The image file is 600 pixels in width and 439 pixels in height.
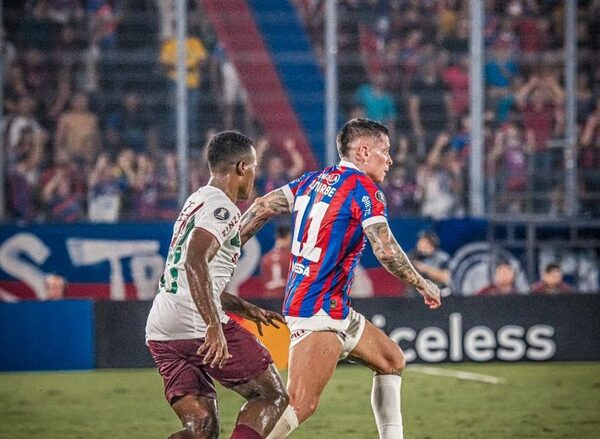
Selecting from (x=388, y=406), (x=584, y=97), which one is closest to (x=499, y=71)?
(x=584, y=97)

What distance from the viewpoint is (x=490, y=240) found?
15828 mm

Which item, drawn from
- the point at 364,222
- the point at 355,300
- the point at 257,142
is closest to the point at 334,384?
the point at 355,300

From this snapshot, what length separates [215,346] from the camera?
5.90 metres

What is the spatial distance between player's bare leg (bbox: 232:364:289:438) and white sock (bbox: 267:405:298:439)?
16.2 inches

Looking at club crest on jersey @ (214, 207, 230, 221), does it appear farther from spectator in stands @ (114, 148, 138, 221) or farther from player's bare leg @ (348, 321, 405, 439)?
spectator in stands @ (114, 148, 138, 221)

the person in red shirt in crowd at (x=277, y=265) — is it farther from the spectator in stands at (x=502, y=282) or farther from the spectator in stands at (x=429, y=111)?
the spectator in stands at (x=502, y=282)

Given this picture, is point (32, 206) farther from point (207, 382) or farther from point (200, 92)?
point (207, 382)

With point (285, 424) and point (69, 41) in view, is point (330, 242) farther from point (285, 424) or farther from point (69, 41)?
point (69, 41)

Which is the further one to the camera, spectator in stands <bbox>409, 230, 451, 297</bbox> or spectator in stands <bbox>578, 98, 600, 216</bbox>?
spectator in stands <bbox>578, 98, 600, 216</bbox>

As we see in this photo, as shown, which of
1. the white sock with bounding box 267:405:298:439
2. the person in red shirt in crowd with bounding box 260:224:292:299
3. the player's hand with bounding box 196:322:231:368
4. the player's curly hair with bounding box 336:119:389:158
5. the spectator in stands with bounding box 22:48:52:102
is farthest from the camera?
the spectator in stands with bounding box 22:48:52:102

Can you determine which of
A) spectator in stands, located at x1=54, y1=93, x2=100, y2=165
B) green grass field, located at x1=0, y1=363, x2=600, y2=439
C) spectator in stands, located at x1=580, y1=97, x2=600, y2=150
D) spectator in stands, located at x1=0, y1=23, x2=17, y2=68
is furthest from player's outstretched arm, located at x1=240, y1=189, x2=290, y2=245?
spectator in stands, located at x1=580, y1=97, x2=600, y2=150

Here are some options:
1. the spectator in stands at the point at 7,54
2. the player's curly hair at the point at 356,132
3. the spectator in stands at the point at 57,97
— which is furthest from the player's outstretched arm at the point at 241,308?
the spectator in stands at the point at 7,54

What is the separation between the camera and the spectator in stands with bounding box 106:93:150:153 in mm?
15602

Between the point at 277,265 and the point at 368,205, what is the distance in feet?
26.9
